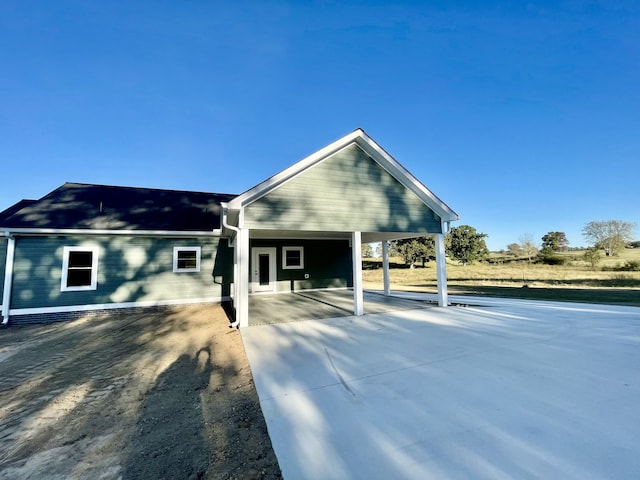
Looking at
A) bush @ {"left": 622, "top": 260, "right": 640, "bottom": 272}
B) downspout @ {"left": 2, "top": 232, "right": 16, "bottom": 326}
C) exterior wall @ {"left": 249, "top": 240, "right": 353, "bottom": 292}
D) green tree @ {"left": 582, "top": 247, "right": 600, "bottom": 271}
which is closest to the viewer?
downspout @ {"left": 2, "top": 232, "right": 16, "bottom": 326}

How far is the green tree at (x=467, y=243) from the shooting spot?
41.4 metres

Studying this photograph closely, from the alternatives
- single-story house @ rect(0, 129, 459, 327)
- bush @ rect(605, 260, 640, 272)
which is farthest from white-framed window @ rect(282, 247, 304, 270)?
bush @ rect(605, 260, 640, 272)

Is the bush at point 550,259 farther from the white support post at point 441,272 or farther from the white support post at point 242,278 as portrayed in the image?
the white support post at point 242,278

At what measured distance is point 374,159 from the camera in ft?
28.1

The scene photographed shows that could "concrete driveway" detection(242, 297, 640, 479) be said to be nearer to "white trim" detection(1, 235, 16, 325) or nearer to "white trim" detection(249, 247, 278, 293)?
"white trim" detection(249, 247, 278, 293)

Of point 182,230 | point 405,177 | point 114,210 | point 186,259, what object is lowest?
point 186,259

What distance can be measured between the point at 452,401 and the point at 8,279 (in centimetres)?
1209

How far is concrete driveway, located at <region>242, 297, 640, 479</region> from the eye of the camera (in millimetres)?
2172

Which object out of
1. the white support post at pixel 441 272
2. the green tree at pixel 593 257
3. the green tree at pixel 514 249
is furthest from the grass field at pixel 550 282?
the green tree at pixel 514 249

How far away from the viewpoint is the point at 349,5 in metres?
11.8

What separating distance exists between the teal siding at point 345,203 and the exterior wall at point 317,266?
541 cm

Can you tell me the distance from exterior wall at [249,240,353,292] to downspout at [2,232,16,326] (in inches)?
298

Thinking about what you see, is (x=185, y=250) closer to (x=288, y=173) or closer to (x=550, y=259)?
(x=288, y=173)

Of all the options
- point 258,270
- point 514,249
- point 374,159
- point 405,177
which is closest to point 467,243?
point 514,249
